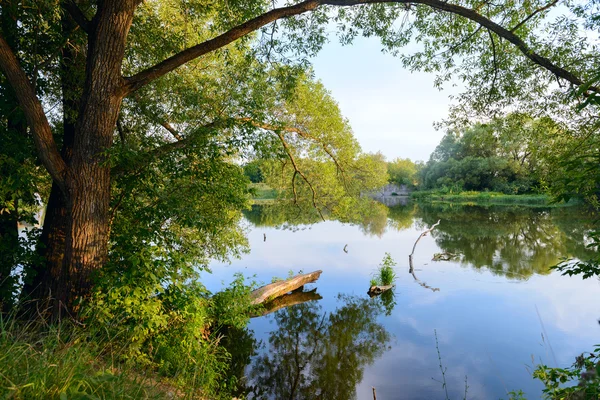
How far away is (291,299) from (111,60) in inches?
348

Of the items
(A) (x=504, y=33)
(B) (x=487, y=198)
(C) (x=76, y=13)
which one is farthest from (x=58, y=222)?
(B) (x=487, y=198)

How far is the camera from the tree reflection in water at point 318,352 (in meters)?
6.64

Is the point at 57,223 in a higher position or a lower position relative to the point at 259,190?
lower

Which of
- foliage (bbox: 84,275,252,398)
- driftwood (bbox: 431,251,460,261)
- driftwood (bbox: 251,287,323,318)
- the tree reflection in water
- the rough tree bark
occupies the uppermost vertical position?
the rough tree bark

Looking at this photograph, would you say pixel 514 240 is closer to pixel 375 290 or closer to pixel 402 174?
pixel 375 290

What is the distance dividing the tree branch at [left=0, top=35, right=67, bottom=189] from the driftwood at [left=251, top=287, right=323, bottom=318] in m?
6.92

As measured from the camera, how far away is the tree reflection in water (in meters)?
6.64

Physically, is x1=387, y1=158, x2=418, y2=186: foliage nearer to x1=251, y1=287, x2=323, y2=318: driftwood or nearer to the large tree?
x1=251, y1=287, x2=323, y2=318: driftwood

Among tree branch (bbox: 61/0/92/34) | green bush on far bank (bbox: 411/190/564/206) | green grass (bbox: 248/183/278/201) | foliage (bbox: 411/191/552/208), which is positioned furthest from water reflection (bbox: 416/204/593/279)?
tree branch (bbox: 61/0/92/34)

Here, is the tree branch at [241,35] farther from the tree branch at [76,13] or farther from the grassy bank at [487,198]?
the grassy bank at [487,198]

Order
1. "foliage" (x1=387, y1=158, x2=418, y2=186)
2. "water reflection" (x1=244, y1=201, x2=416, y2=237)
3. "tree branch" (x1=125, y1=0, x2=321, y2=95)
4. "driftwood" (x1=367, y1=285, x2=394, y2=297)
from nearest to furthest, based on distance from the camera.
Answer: "tree branch" (x1=125, y1=0, x2=321, y2=95) → "water reflection" (x1=244, y1=201, x2=416, y2=237) → "driftwood" (x1=367, y1=285, x2=394, y2=297) → "foliage" (x1=387, y1=158, x2=418, y2=186)

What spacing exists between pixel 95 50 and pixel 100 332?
3.33 m

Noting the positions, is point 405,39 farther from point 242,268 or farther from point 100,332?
point 242,268

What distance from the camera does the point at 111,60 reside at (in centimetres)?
446
